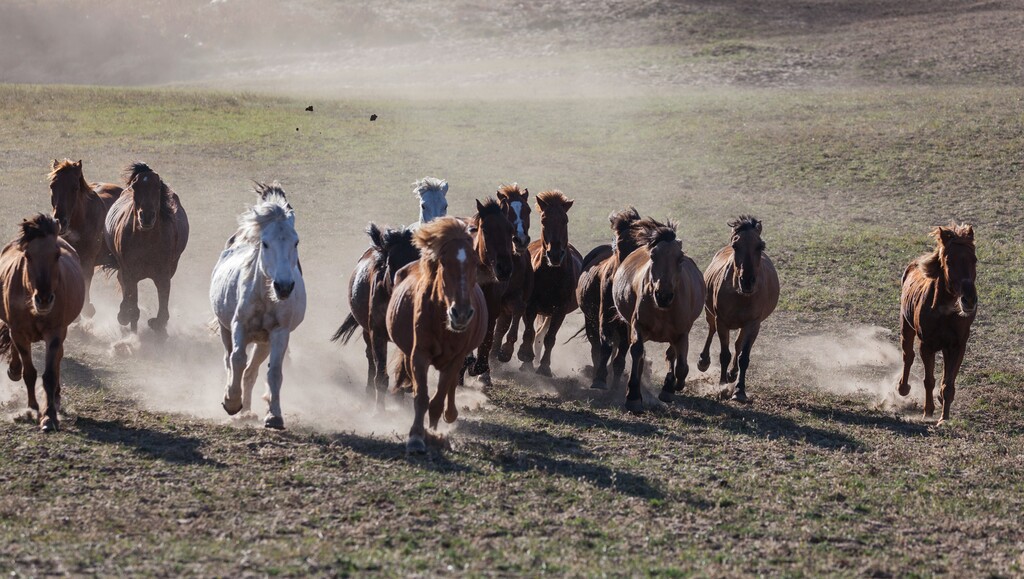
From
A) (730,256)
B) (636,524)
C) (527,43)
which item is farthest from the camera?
(527,43)

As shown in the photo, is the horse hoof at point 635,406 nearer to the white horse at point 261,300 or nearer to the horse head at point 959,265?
the horse head at point 959,265

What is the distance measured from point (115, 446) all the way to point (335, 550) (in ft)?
9.24

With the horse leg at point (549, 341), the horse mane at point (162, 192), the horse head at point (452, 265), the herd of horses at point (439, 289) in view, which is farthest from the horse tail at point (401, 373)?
the horse mane at point (162, 192)

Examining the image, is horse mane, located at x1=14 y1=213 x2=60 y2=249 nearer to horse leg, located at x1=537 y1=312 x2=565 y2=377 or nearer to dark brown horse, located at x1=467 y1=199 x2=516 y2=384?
dark brown horse, located at x1=467 y1=199 x2=516 y2=384

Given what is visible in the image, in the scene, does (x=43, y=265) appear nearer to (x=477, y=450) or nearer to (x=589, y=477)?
(x=477, y=450)

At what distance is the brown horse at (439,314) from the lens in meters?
8.42

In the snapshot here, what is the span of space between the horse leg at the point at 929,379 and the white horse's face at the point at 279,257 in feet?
20.0

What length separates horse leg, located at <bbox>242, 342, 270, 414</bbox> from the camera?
9.71m

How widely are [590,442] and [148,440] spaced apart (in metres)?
3.46

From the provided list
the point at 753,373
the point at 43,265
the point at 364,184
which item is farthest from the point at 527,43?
the point at 43,265

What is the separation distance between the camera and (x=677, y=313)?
11000 mm

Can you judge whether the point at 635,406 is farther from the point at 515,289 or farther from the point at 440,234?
the point at 440,234

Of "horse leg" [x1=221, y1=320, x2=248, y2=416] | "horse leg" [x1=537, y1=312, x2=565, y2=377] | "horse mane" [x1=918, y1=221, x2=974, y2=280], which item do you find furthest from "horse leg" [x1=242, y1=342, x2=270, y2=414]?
"horse mane" [x1=918, y1=221, x2=974, y2=280]

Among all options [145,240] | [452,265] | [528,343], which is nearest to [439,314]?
[452,265]
